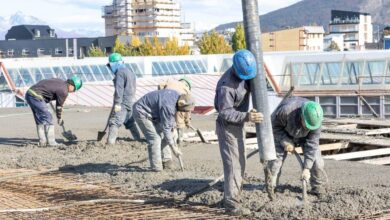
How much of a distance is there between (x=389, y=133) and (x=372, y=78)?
594 inches

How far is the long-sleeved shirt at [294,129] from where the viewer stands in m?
7.25

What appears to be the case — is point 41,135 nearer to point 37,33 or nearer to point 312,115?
point 312,115

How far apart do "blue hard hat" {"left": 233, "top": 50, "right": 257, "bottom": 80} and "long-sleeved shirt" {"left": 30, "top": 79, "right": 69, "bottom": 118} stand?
6.25 meters

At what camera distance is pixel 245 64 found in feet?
21.3

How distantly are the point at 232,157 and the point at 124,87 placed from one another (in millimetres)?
5305

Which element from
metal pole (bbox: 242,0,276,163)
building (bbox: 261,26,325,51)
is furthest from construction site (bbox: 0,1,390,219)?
building (bbox: 261,26,325,51)

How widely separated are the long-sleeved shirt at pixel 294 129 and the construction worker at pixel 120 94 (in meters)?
4.73

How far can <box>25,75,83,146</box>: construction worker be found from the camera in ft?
40.0

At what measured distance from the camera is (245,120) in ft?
21.4

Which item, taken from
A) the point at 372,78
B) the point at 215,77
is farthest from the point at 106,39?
the point at 372,78

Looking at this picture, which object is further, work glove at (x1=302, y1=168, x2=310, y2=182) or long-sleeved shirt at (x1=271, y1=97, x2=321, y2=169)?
long-sleeved shirt at (x1=271, y1=97, x2=321, y2=169)

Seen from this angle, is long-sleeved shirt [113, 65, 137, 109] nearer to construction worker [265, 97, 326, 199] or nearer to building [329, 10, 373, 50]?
construction worker [265, 97, 326, 199]

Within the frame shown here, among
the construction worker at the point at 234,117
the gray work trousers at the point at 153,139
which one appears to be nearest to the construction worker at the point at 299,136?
the construction worker at the point at 234,117

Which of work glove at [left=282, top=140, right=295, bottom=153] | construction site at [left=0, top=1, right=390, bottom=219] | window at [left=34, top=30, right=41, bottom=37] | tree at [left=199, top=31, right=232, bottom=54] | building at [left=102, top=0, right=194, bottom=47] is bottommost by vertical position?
construction site at [left=0, top=1, right=390, bottom=219]
